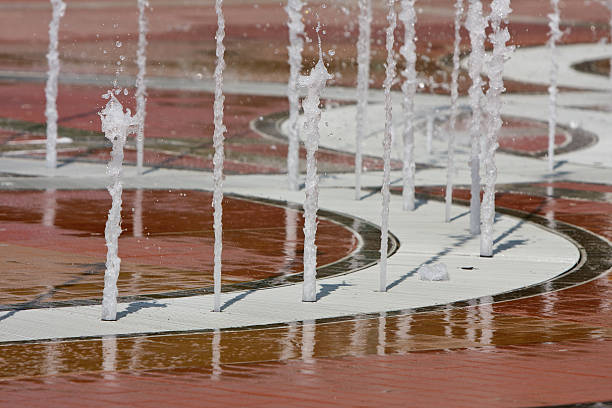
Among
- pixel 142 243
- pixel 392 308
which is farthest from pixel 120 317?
pixel 142 243

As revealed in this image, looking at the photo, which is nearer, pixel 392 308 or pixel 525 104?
pixel 392 308

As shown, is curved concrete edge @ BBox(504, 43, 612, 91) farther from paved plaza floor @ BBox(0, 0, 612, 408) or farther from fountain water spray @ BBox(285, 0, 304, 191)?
fountain water spray @ BBox(285, 0, 304, 191)

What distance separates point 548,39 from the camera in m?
70.0

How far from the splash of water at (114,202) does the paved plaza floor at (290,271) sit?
333 mm

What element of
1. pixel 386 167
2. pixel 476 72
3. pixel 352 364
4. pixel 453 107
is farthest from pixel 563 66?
pixel 352 364

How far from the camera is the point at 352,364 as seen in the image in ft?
45.3

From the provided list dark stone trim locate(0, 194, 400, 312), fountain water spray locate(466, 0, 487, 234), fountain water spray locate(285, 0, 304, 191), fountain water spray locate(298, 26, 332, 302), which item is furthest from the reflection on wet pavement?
fountain water spray locate(285, 0, 304, 191)

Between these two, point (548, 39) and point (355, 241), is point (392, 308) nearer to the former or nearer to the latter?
point (355, 241)

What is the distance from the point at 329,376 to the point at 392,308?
3.83 m

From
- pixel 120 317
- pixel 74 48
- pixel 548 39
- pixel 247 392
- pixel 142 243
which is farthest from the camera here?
pixel 548 39

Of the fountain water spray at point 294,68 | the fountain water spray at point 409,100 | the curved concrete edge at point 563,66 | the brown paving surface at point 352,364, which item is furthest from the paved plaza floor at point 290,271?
the curved concrete edge at point 563,66

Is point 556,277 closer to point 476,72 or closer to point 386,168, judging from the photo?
point 386,168

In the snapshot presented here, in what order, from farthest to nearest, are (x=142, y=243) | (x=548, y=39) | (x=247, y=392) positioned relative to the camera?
(x=548, y=39) → (x=142, y=243) → (x=247, y=392)

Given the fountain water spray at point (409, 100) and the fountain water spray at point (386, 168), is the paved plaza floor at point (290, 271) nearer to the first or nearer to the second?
the fountain water spray at point (386, 168)
